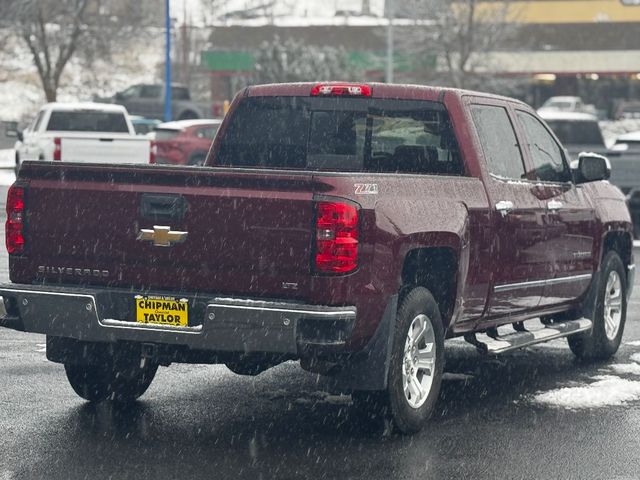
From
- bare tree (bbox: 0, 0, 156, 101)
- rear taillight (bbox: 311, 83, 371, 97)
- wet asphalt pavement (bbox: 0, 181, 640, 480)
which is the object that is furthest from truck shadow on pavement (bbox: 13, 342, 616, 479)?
bare tree (bbox: 0, 0, 156, 101)

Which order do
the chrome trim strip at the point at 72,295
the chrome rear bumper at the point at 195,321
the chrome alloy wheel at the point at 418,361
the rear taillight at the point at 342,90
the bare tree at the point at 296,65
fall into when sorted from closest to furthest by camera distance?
the chrome rear bumper at the point at 195,321 → the chrome trim strip at the point at 72,295 → the chrome alloy wheel at the point at 418,361 → the rear taillight at the point at 342,90 → the bare tree at the point at 296,65

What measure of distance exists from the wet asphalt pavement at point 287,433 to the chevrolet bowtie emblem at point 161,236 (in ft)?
3.28

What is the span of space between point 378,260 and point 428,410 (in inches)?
43.2

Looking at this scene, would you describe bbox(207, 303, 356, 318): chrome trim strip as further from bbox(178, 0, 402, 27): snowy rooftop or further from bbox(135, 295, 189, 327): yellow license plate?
bbox(178, 0, 402, 27): snowy rooftop

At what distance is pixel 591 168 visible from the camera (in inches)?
379

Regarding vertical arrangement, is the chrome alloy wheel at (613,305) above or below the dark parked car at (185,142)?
above

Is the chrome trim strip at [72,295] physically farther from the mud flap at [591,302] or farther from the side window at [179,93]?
the side window at [179,93]

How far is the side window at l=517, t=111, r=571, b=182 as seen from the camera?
9.44 m

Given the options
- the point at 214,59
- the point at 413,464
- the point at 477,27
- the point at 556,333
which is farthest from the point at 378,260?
the point at 214,59

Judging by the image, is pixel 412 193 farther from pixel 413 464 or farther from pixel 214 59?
pixel 214 59

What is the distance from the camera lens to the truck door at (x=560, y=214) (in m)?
9.27

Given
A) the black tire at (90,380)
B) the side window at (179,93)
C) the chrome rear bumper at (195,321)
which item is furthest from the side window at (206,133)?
the chrome rear bumper at (195,321)

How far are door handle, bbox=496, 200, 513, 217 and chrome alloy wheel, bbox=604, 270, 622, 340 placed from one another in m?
2.14

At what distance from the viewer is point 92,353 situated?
25.2ft
